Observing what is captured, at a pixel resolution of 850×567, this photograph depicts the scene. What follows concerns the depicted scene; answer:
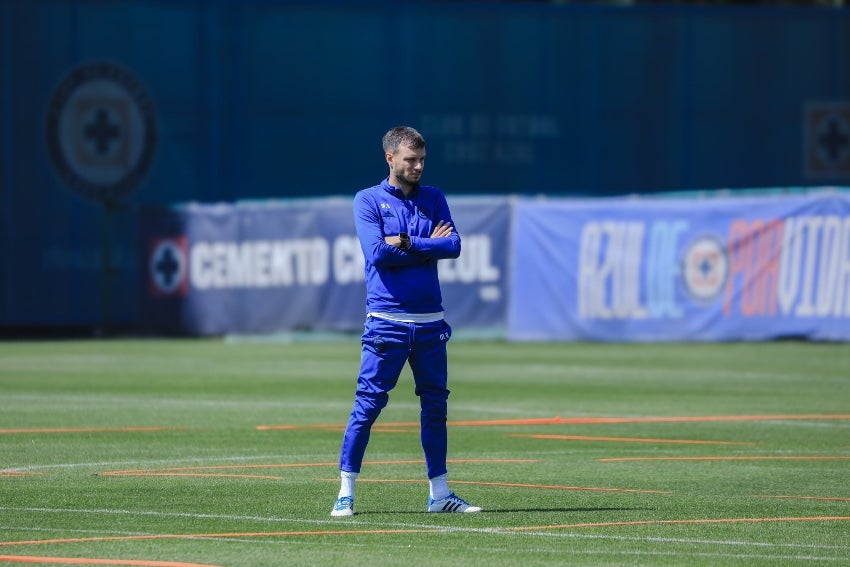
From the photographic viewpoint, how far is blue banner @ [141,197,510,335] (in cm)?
3139

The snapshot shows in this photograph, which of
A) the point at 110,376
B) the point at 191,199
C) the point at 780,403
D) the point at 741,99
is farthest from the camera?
the point at 741,99

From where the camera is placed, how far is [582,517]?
33.8 ft

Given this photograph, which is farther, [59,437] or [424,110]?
[424,110]

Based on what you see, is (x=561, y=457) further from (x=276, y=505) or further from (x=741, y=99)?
(x=741, y=99)

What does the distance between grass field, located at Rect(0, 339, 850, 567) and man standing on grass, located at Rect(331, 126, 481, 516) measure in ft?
1.40

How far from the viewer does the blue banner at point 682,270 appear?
2853cm

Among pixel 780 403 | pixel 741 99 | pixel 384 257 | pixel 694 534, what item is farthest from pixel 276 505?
pixel 741 99

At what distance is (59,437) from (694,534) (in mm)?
7019

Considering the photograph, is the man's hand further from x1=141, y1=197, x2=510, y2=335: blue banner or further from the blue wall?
the blue wall

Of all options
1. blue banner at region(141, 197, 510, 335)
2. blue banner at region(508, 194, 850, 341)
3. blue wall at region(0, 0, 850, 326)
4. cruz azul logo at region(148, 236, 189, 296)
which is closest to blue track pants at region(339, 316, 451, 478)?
blue banner at region(508, 194, 850, 341)

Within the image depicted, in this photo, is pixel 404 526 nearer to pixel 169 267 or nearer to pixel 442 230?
pixel 442 230

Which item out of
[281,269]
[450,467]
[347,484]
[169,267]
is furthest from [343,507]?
[169,267]

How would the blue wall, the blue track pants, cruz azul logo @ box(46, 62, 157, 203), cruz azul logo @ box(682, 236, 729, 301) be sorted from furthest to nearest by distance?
cruz azul logo @ box(46, 62, 157, 203) < the blue wall < cruz azul logo @ box(682, 236, 729, 301) < the blue track pants

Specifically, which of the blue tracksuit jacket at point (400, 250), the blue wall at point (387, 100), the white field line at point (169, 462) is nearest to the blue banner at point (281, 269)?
the blue wall at point (387, 100)
